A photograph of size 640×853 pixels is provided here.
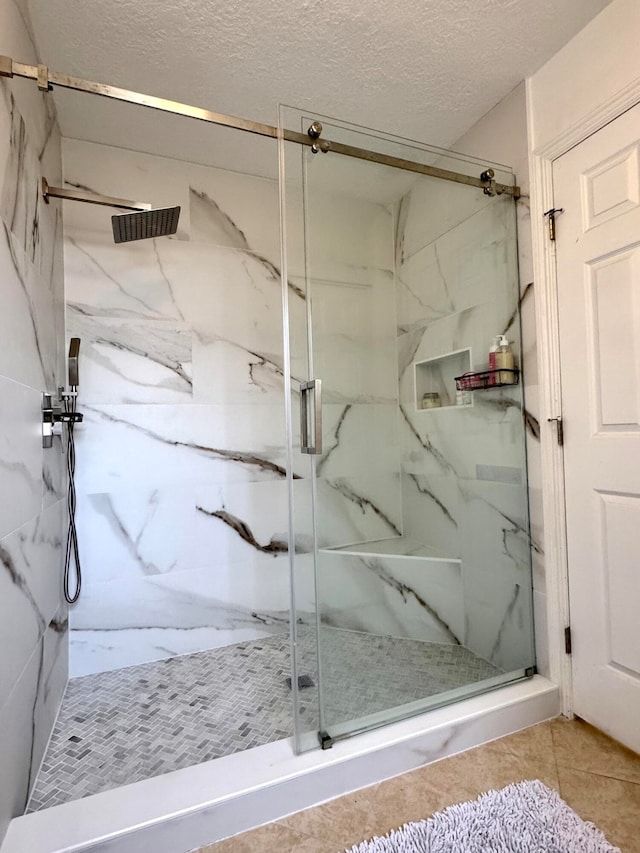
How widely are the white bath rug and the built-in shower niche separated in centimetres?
137

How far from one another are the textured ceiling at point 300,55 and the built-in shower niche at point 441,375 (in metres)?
1.03

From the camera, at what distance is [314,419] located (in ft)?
4.61

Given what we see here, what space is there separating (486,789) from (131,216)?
83.5 inches

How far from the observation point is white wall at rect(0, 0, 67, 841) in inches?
43.1


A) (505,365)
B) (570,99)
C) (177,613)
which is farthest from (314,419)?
(570,99)

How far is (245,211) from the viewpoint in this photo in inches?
88.4

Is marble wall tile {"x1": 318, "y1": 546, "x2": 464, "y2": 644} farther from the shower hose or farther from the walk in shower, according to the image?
the shower hose

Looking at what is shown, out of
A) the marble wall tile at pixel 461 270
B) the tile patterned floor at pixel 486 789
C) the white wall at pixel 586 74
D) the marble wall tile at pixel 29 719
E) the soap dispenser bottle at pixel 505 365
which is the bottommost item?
the tile patterned floor at pixel 486 789

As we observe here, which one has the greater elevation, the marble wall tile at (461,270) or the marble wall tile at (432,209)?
the marble wall tile at (432,209)

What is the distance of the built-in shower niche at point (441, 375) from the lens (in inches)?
76.6

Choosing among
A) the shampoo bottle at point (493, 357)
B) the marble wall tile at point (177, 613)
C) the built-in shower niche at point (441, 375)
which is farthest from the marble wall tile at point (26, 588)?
the shampoo bottle at point (493, 357)

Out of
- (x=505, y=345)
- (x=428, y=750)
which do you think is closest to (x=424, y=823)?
(x=428, y=750)

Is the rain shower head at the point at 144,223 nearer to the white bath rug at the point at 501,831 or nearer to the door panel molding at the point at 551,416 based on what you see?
the door panel molding at the point at 551,416

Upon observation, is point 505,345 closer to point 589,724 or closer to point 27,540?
point 589,724
